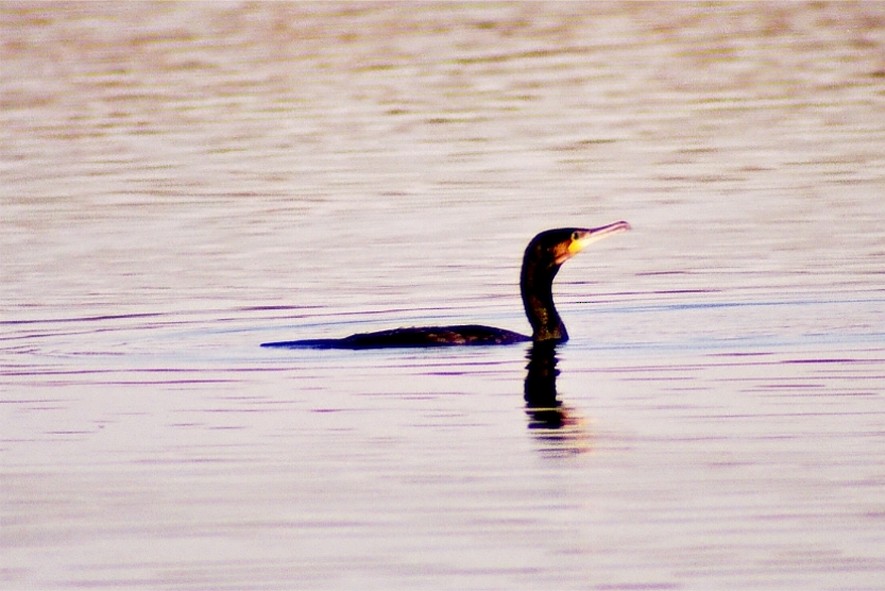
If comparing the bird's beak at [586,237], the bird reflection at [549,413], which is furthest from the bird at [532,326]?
the bird reflection at [549,413]

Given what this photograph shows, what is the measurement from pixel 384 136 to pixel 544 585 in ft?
65.5

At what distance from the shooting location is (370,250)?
2005 centimetres

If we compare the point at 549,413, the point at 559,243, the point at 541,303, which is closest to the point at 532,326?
the point at 541,303

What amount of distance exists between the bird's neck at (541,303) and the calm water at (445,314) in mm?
150

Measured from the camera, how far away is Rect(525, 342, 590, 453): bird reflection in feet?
38.3

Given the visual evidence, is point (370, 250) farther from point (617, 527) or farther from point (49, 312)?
point (617, 527)

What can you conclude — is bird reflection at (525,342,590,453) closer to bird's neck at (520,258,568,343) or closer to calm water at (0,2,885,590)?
calm water at (0,2,885,590)

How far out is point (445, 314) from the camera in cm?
1691

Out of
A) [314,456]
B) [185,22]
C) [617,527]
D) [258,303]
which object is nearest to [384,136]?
[258,303]

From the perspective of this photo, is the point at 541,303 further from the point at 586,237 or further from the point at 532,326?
the point at 586,237

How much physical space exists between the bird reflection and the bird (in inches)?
18.5

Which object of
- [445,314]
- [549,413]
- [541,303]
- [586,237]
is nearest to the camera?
[549,413]

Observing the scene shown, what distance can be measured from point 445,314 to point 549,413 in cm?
437

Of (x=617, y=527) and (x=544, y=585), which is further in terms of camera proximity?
(x=617, y=527)
